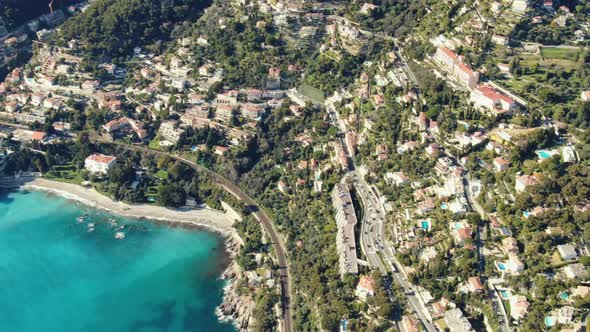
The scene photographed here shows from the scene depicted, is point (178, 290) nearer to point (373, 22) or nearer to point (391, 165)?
point (391, 165)

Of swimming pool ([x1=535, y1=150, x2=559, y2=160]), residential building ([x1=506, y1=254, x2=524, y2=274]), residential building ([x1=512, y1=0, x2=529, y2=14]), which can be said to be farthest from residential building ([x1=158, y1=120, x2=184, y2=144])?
residential building ([x1=512, y1=0, x2=529, y2=14])


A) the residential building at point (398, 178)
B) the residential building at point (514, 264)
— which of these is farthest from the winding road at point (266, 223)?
the residential building at point (514, 264)

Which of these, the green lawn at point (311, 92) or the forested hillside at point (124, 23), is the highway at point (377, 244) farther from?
the forested hillside at point (124, 23)

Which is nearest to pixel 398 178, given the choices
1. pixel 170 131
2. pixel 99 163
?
pixel 170 131

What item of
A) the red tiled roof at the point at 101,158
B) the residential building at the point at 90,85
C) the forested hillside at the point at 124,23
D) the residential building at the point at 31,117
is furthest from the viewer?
the forested hillside at the point at 124,23

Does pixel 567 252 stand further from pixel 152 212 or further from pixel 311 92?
pixel 152 212

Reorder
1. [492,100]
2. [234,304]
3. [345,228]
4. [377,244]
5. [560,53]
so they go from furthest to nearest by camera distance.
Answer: [560,53] → [492,100] → [345,228] → [234,304] → [377,244]
